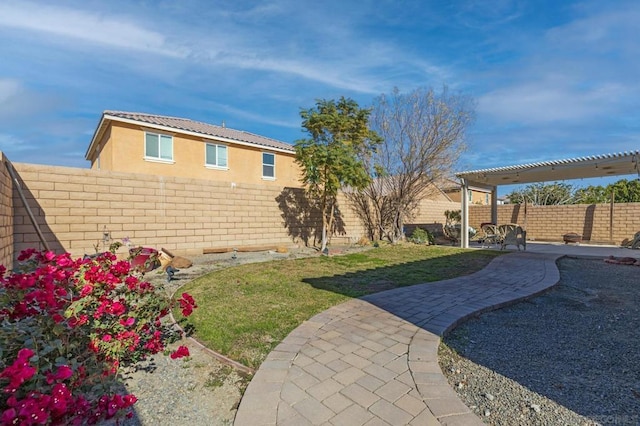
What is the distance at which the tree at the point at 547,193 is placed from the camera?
27438 millimetres

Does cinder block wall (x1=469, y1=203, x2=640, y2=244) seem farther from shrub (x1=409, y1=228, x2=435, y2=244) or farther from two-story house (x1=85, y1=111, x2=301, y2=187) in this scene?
two-story house (x1=85, y1=111, x2=301, y2=187)

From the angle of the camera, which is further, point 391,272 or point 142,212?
point 142,212

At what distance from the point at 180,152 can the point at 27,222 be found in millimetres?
8764

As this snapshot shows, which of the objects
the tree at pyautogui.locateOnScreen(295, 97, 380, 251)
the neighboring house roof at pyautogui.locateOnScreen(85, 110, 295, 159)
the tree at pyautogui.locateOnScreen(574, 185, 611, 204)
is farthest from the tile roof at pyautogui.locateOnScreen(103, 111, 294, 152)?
the tree at pyautogui.locateOnScreen(574, 185, 611, 204)

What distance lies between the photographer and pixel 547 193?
1121 inches

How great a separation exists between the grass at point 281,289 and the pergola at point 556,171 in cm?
369

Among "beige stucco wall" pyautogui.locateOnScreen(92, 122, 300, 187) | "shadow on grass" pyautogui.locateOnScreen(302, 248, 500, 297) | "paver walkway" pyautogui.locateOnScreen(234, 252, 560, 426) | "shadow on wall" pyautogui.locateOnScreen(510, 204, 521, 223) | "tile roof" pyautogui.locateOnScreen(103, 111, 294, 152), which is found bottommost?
"shadow on grass" pyautogui.locateOnScreen(302, 248, 500, 297)

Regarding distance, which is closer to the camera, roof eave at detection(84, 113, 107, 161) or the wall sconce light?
the wall sconce light

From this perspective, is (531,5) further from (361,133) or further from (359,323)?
(359,323)

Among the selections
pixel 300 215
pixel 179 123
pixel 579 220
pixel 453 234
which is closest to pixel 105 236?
pixel 300 215

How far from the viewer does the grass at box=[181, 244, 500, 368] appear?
11.1ft

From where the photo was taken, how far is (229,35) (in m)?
8.99

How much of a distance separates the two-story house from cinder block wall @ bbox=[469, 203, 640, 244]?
12.4 metres

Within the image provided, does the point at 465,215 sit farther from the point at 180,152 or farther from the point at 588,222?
the point at 180,152
